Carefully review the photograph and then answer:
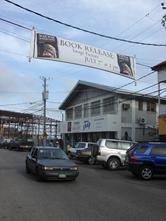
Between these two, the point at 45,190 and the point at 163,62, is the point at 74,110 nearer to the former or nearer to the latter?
the point at 163,62

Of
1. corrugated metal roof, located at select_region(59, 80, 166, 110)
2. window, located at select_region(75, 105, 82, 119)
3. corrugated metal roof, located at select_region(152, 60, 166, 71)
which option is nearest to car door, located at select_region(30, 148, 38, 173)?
corrugated metal roof, located at select_region(152, 60, 166, 71)

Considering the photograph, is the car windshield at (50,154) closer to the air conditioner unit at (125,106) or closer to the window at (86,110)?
the air conditioner unit at (125,106)

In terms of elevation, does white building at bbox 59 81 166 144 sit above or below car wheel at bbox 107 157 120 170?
above

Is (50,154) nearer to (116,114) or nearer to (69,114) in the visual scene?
(116,114)

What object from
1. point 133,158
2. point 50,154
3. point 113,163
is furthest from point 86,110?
point 50,154

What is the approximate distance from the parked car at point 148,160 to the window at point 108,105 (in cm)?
2573

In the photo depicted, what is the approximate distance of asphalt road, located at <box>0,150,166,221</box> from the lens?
32.6ft

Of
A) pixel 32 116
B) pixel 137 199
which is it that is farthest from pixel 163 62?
pixel 32 116

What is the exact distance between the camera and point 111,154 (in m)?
28.0

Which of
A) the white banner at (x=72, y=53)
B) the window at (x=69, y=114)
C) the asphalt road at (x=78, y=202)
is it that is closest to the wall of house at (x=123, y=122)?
the window at (x=69, y=114)

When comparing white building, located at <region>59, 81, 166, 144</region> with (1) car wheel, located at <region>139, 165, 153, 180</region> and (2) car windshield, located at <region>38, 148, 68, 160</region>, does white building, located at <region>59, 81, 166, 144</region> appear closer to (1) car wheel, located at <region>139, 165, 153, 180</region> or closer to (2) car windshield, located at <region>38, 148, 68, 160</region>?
(1) car wheel, located at <region>139, 165, 153, 180</region>

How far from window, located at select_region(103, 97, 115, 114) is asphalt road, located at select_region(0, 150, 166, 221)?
2963 cm

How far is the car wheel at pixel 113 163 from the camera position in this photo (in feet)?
90.6

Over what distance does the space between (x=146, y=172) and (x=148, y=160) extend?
1.85ft
